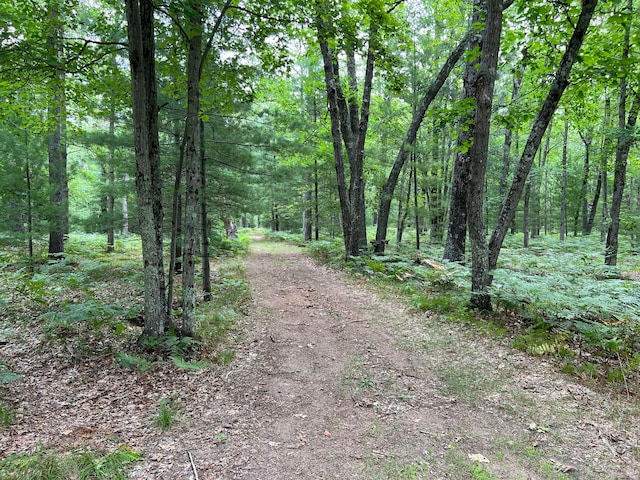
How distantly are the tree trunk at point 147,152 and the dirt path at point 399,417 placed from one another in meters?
1.65

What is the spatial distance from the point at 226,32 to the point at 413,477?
726 cm

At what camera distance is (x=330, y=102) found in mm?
12070

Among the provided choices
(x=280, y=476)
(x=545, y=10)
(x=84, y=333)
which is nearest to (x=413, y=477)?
(x=280, y=476)

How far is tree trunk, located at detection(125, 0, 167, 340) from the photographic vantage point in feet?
15.6

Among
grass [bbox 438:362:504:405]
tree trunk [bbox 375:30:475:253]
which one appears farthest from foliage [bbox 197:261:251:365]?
tree trunk [bbox 375:30:475:253]

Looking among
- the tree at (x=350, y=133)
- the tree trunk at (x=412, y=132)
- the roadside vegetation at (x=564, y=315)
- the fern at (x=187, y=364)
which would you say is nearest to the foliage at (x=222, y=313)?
the fern at (x=187, y=364)

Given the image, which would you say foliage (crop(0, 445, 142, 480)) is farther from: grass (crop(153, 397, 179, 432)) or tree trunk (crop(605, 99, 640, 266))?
tree trunk (crop(605, 99, 640, 266))

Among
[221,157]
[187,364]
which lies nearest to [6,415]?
[187,364]

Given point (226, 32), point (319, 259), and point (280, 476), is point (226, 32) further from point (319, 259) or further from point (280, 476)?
point (319, 259)

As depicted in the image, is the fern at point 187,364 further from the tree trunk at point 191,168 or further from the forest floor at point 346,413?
the tree trunk at point 191,168

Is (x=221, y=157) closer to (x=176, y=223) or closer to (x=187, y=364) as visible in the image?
(x=176, y=223)

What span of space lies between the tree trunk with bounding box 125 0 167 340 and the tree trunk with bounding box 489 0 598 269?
625 cm

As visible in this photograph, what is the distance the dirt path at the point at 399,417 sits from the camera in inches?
121

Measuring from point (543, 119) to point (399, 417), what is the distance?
18.9ft
